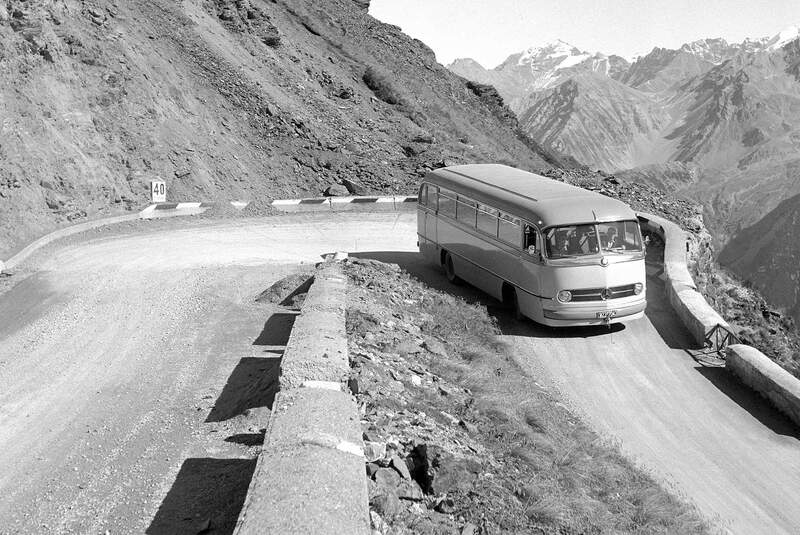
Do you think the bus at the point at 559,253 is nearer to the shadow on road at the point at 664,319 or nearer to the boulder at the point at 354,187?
the shadow on road at the point at 664,319

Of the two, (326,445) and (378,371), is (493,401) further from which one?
(326,445)

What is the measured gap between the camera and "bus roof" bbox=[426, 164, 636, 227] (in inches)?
682

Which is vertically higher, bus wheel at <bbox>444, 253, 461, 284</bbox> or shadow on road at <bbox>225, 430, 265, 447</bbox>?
shadow on road at <bbox>225, 430, 265, 447</bbox>

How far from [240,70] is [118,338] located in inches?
1001

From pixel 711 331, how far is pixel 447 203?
280 inches

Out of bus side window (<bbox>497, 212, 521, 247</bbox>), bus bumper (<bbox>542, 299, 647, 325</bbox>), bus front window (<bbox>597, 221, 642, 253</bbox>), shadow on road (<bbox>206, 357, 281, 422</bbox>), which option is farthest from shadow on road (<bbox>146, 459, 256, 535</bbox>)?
bus front window (<bbox>597, 221, 642, 253</bbox>)

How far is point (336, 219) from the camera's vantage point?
98.2 ft

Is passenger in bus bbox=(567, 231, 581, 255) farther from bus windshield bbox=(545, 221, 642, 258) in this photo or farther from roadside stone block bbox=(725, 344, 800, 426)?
roadside stone block bbox=(725, 344, 800, 426)

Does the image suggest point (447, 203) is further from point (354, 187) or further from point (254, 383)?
point (354, 187)

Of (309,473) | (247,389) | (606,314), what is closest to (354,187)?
(606,314)

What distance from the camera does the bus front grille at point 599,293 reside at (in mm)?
17062

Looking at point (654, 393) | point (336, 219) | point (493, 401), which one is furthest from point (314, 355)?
point (336, 219)

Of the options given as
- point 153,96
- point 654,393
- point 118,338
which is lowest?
point 654,393

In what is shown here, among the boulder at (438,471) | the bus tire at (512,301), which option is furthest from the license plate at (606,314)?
the boulder at (438,471)
